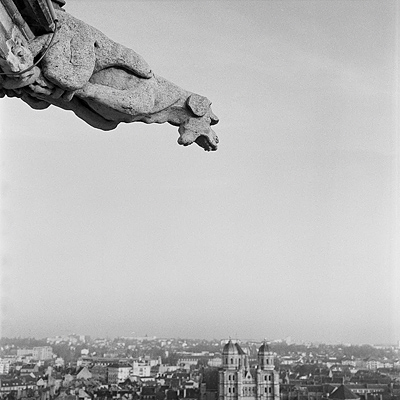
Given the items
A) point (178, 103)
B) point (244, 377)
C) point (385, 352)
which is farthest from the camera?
point (244, 377)

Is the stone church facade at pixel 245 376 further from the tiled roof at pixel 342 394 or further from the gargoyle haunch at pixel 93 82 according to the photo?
the gargoyle haunch at pixel 93 82

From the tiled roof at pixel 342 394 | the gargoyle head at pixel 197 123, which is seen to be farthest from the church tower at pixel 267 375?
the gargoyle head at pixel 197 123

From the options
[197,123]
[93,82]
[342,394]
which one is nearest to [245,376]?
[342,394]

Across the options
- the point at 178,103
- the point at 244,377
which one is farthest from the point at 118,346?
the point at 178,103

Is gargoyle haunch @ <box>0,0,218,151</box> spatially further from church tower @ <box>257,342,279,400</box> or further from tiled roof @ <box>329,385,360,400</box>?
church tower @ <box>257,342,279,400</box>

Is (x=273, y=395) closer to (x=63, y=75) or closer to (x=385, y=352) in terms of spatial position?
(x=385, y=352)
